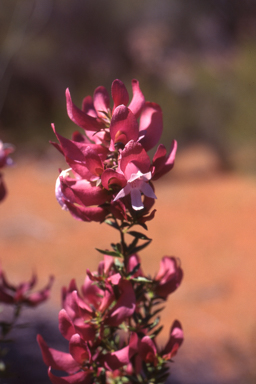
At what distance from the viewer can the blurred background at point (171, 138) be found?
4168mm

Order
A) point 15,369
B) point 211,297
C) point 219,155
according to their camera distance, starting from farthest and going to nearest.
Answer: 1. point 219,155
2. point 211,297
3. point 15,369

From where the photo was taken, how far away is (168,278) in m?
1.09

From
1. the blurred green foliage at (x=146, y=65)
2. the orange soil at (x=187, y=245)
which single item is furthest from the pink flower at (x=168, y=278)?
the blurred green foliage at (x=146, y=65)

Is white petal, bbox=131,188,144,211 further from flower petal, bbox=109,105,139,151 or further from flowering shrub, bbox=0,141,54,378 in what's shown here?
flowering shrub, bbox=0,141,54,378

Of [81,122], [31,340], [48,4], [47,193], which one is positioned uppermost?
[81,122]

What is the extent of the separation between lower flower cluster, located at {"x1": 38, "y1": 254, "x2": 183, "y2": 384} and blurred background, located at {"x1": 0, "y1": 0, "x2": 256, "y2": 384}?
1.35 metres

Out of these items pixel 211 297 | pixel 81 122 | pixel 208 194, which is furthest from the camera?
pixel 208 194

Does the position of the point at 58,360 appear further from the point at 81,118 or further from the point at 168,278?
the point at 81,118

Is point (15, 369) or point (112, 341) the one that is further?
point (15, 369)

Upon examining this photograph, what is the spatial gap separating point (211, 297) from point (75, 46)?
490 inches

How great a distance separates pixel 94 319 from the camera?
3.25ft

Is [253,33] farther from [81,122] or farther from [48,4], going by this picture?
[81,122]

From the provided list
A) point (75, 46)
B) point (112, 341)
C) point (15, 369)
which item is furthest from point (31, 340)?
point (75, 46)

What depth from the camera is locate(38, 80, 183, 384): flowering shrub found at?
87 cm
